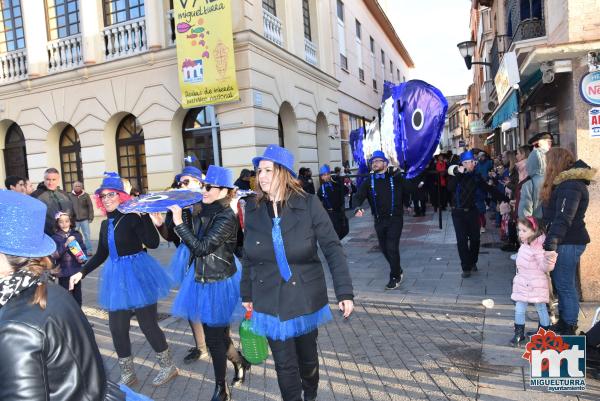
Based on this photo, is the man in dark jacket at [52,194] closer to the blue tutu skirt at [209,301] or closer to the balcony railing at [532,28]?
the blue tutu skirt at [209,301]

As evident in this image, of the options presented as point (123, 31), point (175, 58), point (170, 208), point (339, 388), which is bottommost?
point (339, 388)

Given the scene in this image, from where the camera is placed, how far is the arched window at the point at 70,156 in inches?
602

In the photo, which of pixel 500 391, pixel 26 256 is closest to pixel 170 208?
pixel 26 256

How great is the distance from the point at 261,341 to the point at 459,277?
4619 mm

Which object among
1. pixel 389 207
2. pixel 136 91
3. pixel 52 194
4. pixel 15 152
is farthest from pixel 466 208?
pixel 15 152

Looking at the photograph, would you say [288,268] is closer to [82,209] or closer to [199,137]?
[82,209]

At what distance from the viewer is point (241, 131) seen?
39.7ft

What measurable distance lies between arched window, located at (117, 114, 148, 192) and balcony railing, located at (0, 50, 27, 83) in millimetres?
3836

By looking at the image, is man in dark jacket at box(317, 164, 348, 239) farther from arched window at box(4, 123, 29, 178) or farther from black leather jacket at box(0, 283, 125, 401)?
arched window at box(4, 123, 29, 178)

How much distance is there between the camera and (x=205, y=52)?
11.5 m

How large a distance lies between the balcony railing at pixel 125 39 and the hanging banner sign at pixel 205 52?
6.75ft

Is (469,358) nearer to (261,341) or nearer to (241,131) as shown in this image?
(261,341)

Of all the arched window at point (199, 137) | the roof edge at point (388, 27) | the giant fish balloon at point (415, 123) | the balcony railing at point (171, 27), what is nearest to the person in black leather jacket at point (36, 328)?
the giant fish balloon at point (415, 123)

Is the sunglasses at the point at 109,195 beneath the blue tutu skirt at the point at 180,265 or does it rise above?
above
